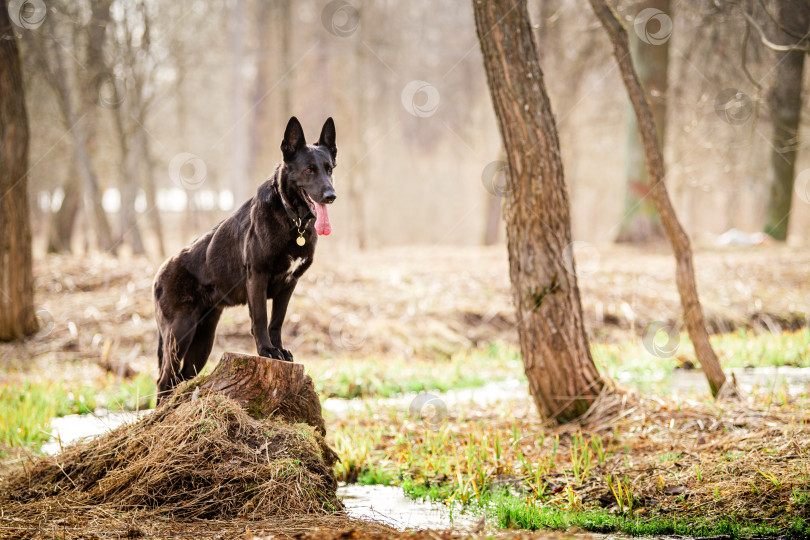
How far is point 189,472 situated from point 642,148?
522 inches

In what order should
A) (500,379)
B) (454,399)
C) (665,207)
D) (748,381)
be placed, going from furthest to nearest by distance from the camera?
1. (500,379)
2. (454,399)
3. (748,381)
4. (665,207)

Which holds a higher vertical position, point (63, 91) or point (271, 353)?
point (63, 91)

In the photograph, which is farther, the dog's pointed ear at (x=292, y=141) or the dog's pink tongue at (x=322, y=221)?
the dog's pointed ear at (x=292, y=141)

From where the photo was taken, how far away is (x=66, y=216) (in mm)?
17359

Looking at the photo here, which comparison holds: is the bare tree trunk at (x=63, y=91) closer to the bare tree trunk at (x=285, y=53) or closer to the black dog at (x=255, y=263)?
the bare tree trunk at (x=285, y=53)

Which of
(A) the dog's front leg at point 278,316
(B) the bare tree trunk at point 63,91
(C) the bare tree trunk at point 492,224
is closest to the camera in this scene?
(A) the dog's front leg at point 278,316

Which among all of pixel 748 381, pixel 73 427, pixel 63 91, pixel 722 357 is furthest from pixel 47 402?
pixel 63 91

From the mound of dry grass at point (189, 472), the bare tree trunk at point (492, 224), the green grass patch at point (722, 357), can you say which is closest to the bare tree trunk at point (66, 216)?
the bare tree trunk at point (492, 224)

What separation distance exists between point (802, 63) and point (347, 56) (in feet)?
41.9

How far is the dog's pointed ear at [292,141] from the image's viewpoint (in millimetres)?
3775

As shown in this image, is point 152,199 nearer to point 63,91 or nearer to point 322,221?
point 63,91

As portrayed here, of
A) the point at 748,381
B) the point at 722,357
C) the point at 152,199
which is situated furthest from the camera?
the point at 152,199

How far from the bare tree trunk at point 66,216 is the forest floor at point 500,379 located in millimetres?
3639

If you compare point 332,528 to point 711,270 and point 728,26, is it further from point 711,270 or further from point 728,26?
point 711,270
